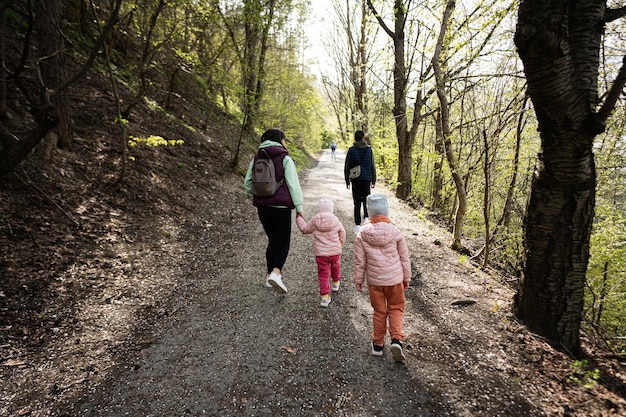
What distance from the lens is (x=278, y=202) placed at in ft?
11.9

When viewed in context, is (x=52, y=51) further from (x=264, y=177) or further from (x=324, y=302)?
(x=324, y=302)

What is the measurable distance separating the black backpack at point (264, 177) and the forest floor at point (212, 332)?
1569 mm

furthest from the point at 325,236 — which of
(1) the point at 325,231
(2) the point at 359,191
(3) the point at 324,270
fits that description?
(2) the point at 359,191

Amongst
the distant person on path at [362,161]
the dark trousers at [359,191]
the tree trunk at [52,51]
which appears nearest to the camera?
the tree trunk at [52,51]

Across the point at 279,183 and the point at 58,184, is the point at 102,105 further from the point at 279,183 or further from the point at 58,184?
the point at 279,183

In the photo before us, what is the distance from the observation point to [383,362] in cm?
290

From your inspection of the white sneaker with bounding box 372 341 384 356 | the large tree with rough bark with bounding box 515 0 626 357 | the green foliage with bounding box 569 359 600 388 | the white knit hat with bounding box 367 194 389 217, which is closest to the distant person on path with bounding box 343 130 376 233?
the white knit hat with bounding box 367 194 389 217

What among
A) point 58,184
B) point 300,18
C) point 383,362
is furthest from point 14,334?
point 300,18

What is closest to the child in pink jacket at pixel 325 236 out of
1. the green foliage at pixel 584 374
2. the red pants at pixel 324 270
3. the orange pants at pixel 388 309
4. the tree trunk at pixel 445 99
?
the red pants at pixel 324 270

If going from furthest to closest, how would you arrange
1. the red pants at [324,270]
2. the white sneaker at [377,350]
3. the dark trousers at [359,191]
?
the dark trousers at [359,191] → the red pants at [324,270] → the white sneaker at [377,350]

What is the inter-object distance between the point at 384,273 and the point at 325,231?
3.57ft

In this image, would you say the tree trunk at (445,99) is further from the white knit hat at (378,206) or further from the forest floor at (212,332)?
the white knit hat at (378,206)

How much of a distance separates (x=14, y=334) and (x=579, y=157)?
5809 millimetres

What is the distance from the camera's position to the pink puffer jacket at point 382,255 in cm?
286
